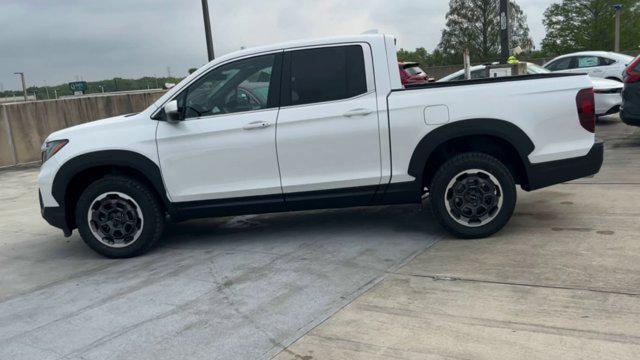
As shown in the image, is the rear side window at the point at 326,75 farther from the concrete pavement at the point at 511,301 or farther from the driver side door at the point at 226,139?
the concrete pavement at the point at 511,301

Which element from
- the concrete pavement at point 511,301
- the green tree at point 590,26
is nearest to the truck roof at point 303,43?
the concrete pavement at point 511,301

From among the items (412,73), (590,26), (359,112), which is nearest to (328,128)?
(359,112)

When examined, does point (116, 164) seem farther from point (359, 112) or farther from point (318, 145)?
point (359, 112)

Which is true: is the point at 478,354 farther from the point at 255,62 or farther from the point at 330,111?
the point at 255,62

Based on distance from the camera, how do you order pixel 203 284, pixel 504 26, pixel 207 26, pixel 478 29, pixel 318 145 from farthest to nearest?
1. pixel 478 29
2. pixel 207 26
3. pixel 504 26
4. pixel 318 145
5. pixel 203 284

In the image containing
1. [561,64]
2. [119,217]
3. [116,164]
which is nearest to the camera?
[116,164]

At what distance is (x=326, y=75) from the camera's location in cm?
511

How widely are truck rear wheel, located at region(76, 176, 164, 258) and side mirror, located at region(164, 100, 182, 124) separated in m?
0.72

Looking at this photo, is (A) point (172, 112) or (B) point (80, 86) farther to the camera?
(B) point (80, 86)

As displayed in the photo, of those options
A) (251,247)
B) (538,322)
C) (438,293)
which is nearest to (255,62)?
(251,247)

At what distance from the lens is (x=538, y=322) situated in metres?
3.36

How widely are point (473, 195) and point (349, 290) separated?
5.16 ft

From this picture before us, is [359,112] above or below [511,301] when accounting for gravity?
above

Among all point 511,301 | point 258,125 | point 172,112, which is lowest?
point 511,301
